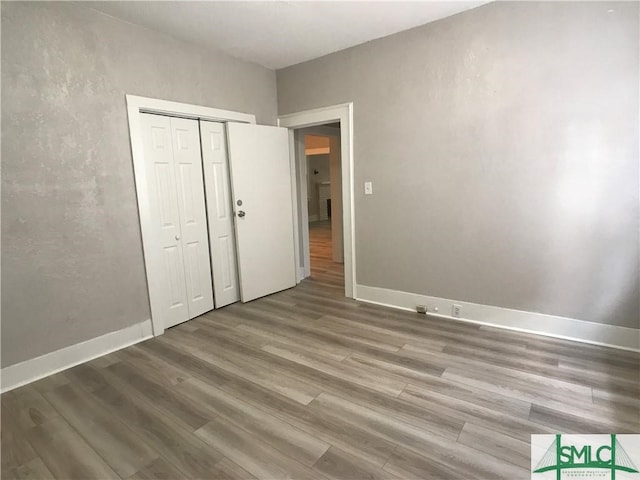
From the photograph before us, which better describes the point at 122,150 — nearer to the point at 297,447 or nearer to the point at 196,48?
the point at 196,48

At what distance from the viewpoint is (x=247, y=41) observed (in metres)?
3.15

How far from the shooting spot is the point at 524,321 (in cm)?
276

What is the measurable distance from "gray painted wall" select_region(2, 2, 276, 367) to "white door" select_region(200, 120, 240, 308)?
55 centimetres

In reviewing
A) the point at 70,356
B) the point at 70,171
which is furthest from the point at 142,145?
the point at 70,356

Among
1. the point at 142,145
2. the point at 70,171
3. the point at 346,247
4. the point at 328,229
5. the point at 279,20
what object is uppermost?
the point at 279,20

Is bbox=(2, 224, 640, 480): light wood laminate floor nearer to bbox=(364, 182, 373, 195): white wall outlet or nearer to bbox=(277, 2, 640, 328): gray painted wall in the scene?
bbox=(277, 2, 640, 328): gray painted wall

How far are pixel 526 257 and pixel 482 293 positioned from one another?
472 millimetres

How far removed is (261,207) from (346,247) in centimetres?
107

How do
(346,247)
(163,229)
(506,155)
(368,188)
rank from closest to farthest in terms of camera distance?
(506,155), (163,229), (368,188), (346,247)

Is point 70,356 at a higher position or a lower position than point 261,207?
lower

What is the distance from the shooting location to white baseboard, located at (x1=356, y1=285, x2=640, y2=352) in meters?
2.42

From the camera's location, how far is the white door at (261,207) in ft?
11.8

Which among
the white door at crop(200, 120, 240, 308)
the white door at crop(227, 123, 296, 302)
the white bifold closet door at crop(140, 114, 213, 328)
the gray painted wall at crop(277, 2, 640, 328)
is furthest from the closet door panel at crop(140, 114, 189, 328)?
the gray painted wall at crop(277, 2, 640, 328)

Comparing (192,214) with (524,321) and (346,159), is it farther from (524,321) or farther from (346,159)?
(524,321)
